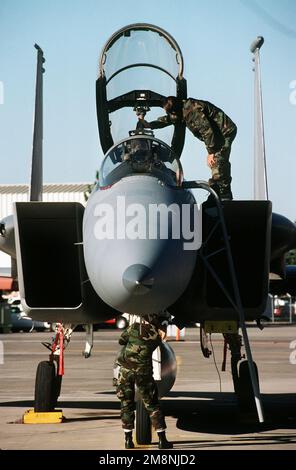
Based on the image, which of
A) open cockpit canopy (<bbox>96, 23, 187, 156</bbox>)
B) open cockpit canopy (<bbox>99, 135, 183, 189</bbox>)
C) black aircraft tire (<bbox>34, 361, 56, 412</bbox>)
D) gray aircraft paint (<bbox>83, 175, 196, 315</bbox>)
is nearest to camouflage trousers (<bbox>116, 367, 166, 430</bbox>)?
gray aircraft paint (<bbox>83, 175, 196, 315</bbox>)

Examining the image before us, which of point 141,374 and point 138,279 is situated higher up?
point 138,279

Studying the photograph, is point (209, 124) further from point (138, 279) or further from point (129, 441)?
point (129, 441)

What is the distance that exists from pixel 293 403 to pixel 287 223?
3708 millimetres

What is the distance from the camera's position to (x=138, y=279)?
316 inches

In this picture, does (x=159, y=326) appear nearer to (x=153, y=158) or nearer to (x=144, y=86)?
(x=153, y=158)

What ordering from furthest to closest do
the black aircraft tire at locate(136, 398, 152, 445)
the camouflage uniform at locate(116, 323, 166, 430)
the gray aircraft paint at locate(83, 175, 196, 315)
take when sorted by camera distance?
1. the black aircraft tire at locate(136, 398, 152, 445)
2. the camouflage uniform at locate(116, 323, 166, 430)
3. the gray aircraft paint at locate(83, 175, 196, 315)

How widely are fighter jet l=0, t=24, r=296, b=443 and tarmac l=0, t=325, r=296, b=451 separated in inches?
20.9

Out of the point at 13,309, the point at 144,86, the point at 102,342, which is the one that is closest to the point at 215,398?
the point at 144,86

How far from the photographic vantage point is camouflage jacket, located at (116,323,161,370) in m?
8.93

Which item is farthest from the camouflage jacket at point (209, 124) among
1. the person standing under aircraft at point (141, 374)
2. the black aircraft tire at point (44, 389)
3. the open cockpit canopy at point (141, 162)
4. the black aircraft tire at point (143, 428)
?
the black aircraft tire at point (44, 389)

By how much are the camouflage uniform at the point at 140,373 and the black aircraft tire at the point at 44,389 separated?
267cm

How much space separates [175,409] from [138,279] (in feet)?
17.6

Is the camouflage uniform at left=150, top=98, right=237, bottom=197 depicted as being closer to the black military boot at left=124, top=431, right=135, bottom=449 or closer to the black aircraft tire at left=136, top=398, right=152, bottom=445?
the black aircraft tire at left=136, top=398, right=152, bottom=445

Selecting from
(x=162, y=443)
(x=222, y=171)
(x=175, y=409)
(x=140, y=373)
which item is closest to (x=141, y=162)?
(x=222, y=171)
